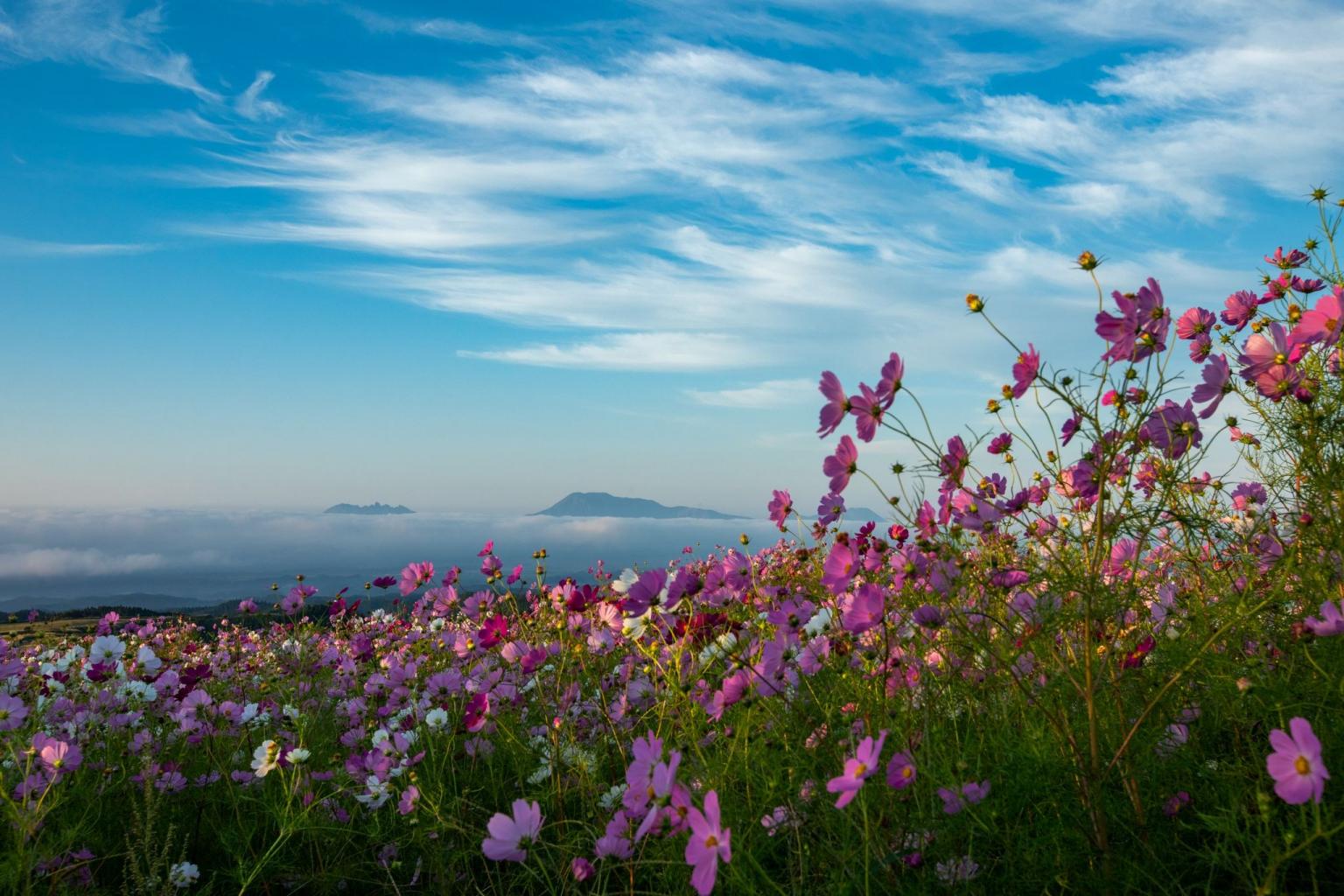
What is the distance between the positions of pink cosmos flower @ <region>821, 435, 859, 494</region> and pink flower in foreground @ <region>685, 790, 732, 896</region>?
3.01ft

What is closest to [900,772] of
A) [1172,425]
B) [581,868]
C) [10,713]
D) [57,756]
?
[581,868]

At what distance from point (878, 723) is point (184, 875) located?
1.90 meters

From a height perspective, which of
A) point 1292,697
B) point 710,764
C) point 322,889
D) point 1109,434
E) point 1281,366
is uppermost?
A: point 1281,366

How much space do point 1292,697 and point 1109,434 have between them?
0.95m

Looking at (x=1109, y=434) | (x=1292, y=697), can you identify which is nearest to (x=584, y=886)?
(x=1109, y=434)

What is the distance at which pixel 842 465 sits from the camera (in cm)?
200

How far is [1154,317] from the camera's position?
5.80ft

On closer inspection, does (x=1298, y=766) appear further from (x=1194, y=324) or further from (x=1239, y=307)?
(x=1239, y=307)

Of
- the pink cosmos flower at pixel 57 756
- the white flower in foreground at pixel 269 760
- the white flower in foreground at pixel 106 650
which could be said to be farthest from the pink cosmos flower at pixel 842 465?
the white flower in foreground at pixel 106 650

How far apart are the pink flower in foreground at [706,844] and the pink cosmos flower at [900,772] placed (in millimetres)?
544

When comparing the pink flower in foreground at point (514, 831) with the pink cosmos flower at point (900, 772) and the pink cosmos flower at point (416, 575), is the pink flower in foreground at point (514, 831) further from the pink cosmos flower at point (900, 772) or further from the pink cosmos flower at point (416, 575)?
the pink cosmos flower at point (416, 575)

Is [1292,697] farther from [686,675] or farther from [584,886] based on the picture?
[584,886]

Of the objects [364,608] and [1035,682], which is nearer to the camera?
[1035,682]

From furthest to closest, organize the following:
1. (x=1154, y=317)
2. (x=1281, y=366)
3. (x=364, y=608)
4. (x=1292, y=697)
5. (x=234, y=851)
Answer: (x=364, y=608), (x=234, y=851), (x=1292, y=697), (x=1281, y=366), (x=1154, y=317)
